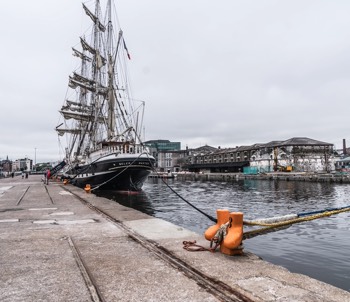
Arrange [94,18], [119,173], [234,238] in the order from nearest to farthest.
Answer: [234,238]
[119,173]
[94,18]

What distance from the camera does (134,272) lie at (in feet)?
20.8

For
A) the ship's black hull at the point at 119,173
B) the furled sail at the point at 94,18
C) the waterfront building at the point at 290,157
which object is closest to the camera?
the ship's black hull at the point at 119,173

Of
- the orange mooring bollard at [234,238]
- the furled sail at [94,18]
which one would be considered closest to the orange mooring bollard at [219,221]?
the orange mooring bollard at [234,238]

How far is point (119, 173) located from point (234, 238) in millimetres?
29916

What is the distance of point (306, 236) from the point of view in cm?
1448

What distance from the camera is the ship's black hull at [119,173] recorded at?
35719mm

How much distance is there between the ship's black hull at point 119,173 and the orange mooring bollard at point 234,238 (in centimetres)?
2744

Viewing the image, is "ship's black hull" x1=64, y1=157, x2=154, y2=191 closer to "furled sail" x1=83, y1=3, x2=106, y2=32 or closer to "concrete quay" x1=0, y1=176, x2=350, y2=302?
"concrete quay" x1=0, y1=176, x2=350, y2=302

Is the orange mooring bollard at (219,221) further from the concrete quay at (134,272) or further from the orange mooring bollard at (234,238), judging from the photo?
the concrete quay at (134,272)

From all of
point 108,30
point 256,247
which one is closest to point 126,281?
point 256,247

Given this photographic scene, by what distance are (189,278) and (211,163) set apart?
131461 millimetres

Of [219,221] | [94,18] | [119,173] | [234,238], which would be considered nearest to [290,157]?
[94,18]

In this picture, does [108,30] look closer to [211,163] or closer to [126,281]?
[126,281]

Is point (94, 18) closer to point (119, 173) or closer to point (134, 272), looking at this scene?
point (119, 173)
